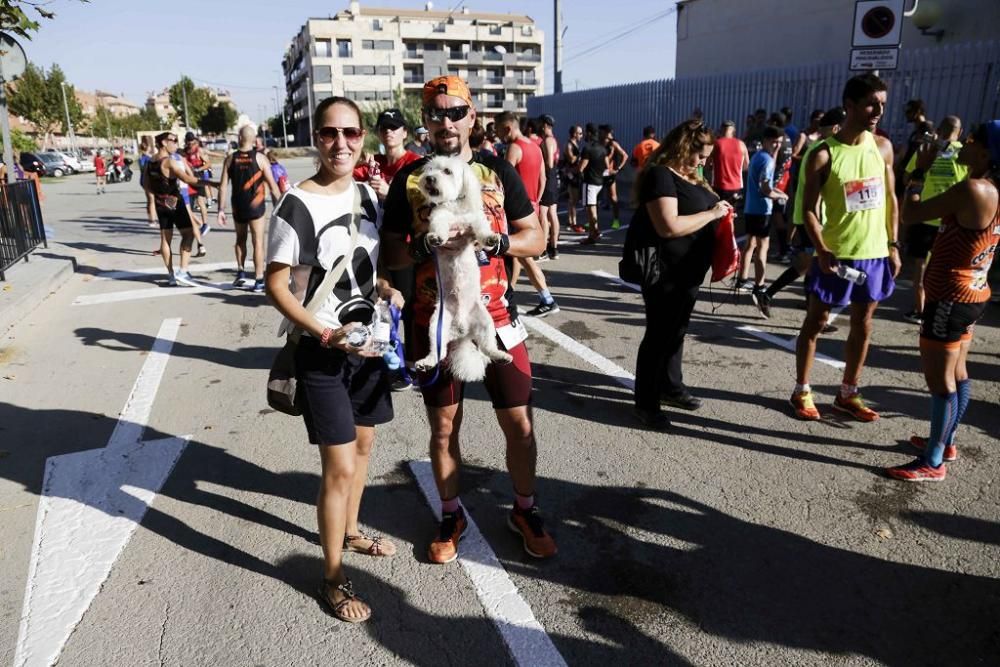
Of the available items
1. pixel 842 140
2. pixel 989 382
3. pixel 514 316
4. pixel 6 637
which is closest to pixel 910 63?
pixel 989 382

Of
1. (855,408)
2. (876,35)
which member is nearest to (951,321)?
(855,408)

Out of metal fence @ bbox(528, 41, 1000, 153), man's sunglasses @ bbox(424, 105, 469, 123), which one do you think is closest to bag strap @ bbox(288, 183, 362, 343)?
man's sunglasses @ bbox(424, 105, 469, 123)

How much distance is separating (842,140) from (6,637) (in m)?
5.03

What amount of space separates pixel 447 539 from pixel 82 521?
1991 millimetres

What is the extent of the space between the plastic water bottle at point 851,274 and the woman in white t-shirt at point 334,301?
2925 millimetres

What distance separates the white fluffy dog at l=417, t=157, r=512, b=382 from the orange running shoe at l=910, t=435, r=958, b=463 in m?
2.78

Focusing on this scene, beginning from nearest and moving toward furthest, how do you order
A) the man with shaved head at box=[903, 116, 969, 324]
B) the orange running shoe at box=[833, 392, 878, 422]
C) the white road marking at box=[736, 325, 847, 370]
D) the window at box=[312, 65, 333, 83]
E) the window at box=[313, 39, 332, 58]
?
the orange running shoe at box=[833, 392, 878, 422] < the white road marking at box=[736, 325, 847, 370] < the man with shaved head at box=[903, 116, 969, 324] < the window at box=[313, 39, 332, 58] < the window at box=[312, 65, 333, 83]

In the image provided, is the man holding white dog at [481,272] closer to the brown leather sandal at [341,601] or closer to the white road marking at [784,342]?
the brown leather sandal at [341,601]

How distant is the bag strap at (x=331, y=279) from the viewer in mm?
2529

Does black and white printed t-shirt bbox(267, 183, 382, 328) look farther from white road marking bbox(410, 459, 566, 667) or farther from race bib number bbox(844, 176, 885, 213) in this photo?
race bib number bbox(844, 176, 885, 213)

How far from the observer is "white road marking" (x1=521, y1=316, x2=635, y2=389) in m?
5.47

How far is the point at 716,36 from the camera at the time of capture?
24.8 meters

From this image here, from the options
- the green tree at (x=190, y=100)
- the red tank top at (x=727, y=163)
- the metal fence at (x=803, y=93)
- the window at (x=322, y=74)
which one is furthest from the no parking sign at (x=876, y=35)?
the green tree at (x=190, y=100)

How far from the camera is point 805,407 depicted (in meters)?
4.57
